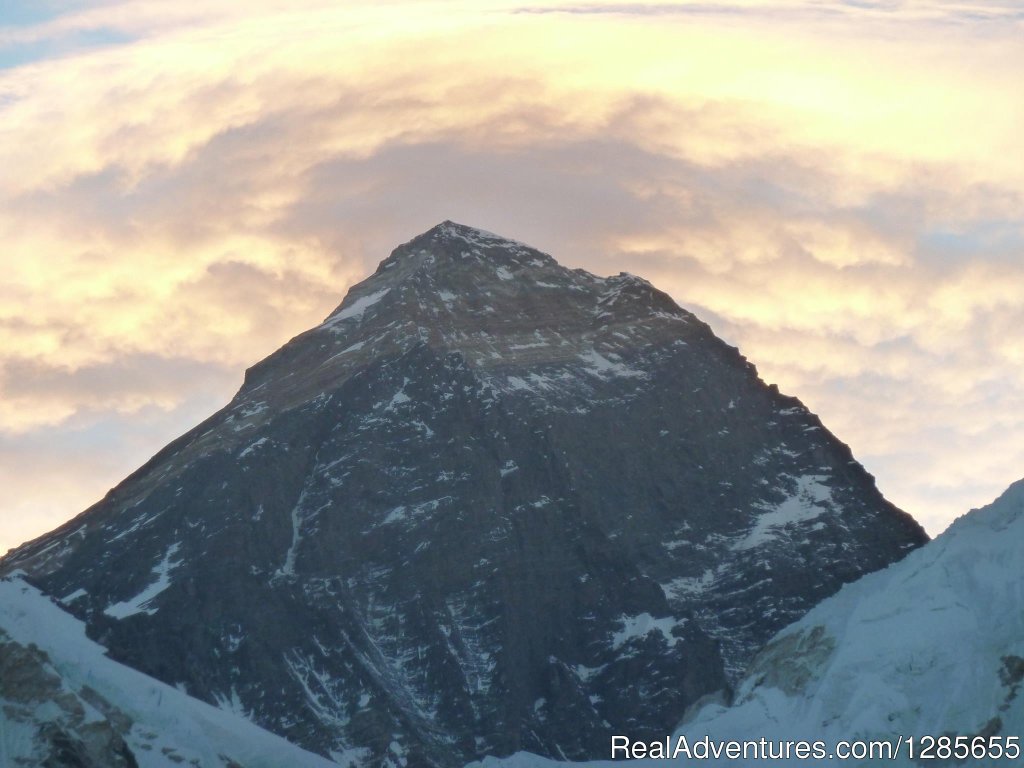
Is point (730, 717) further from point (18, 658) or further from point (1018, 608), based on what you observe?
point (18, 658)

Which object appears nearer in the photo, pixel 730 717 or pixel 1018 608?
pixel 1018 608

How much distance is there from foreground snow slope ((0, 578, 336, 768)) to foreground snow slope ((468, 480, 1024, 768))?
1379 inches

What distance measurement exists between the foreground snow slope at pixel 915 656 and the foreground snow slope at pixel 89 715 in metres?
35.0

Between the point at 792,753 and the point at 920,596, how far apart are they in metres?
14.7

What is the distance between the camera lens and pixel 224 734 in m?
188

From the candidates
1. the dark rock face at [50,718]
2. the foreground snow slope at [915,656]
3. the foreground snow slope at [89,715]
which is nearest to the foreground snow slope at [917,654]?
the foreground snow slope at [915,656]

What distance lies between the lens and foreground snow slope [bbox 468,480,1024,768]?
566 feet

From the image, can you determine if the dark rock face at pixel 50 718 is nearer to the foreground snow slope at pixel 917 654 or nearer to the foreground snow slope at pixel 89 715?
the foreground snow slope at pixel 89 715

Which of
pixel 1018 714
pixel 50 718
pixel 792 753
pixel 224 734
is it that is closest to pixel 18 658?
pixel 50 718

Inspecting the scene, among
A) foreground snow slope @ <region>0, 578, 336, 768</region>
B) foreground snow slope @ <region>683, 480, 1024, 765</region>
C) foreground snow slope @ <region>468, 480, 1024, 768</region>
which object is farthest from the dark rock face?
foreground snow slope @ <region>683, 480, 1024, 765</region>

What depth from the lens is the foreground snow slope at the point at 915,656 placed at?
172 metres

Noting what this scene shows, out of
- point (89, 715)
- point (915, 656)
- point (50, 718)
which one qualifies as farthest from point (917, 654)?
point (50, 718)

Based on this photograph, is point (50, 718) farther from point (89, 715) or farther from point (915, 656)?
point (915, 656)

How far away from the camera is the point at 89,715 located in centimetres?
17325
